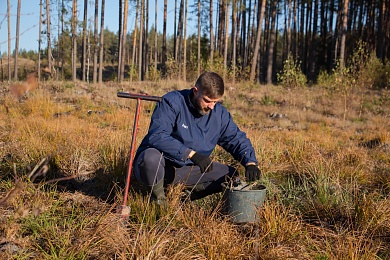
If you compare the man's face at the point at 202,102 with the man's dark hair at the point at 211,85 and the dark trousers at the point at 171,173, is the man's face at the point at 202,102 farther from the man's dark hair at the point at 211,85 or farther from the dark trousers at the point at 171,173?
the dark trousers at the point at 171,173

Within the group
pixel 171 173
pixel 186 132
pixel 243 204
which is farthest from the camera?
pixel 171 173

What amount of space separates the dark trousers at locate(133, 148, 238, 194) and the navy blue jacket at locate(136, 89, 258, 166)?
0.10 meters

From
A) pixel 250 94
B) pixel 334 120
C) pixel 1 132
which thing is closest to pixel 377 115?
pixel 334 120

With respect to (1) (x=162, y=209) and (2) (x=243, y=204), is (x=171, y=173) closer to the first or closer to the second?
(1) (x=162, y=209)

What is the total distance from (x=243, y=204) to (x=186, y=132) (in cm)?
82

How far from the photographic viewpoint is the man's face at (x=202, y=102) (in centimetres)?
318

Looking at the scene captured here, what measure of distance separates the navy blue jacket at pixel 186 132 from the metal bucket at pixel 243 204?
48 centimetres

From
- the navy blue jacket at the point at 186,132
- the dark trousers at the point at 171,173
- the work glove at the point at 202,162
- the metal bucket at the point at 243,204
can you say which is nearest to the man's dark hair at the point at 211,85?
the navy blue jacket at the point at 186,132

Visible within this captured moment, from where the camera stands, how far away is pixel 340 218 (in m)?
3.25

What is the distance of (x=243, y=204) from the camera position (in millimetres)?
2893

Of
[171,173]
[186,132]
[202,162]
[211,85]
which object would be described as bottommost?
[171,173]

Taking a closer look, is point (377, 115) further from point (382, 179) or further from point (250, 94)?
point (382, 179)

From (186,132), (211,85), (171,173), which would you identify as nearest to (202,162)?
(186,132)

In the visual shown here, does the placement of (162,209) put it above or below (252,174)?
below
